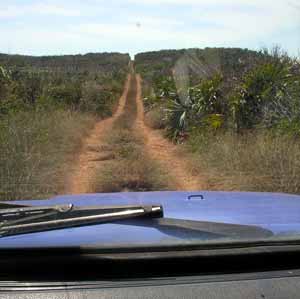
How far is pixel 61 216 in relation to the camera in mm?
2332

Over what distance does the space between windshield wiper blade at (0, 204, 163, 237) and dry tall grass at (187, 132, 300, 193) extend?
7.51 m

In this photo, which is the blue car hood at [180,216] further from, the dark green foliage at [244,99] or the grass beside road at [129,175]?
the dark green foliage at [244,99]

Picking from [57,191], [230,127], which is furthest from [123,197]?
[230,127]

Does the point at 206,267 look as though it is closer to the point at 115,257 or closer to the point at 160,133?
the point at 115,257

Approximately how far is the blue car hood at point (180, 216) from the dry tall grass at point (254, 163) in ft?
21.4

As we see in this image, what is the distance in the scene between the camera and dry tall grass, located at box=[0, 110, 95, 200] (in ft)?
31.3

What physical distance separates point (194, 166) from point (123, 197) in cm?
1018

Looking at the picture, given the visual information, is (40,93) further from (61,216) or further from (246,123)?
(61,216)

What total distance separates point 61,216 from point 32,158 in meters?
8.66

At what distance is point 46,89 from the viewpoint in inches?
1069

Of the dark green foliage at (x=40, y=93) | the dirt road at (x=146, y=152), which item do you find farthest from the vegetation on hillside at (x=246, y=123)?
the dark green foliage at (x=40, y=93)

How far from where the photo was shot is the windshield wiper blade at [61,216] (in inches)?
84.2

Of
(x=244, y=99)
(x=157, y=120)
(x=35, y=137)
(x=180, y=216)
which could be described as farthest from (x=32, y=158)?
(x=157, y=120)

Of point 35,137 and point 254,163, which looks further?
point 35,137
